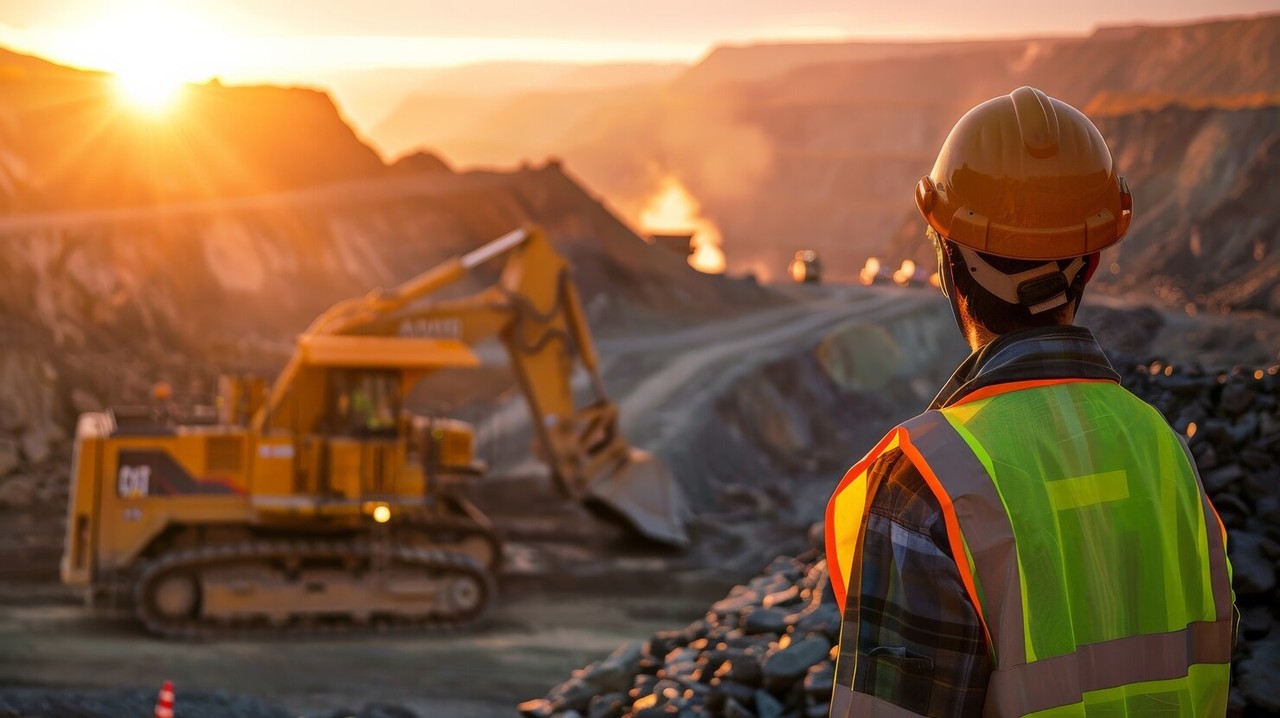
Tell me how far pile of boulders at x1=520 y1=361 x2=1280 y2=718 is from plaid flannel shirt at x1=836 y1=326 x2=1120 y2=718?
5.55 meters

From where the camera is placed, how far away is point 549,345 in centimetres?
1692

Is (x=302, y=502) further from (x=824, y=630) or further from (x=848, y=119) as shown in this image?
(x=848, y=119)

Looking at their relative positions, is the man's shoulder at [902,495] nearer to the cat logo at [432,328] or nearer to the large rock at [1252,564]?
the large rock at [1252,564]

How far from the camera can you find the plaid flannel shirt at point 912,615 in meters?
2.11

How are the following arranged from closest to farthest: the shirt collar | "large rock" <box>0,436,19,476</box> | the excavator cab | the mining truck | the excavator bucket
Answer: the shirt collar
the excavator cab
the excavator bucket
"large rock" <box>0,436,19,476</box>
the mining truck

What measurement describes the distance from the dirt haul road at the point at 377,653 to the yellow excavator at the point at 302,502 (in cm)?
44

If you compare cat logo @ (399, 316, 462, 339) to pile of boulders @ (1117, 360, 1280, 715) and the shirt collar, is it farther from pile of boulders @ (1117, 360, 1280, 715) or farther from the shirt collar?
the shirt collar

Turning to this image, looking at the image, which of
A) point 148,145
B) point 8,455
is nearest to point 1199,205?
point 148,145

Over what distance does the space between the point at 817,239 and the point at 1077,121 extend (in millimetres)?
100534

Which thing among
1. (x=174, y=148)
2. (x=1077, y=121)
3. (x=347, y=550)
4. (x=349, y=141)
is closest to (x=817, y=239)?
(x=349, y=141)

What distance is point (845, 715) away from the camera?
221 cm

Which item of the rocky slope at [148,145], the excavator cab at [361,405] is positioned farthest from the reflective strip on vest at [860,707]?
the rocky slope at [148,145]

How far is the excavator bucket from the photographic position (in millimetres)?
17906

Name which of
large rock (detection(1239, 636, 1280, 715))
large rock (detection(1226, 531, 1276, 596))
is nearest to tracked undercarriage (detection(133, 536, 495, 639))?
large rock (detection(1226, 531, 1276, 596))
